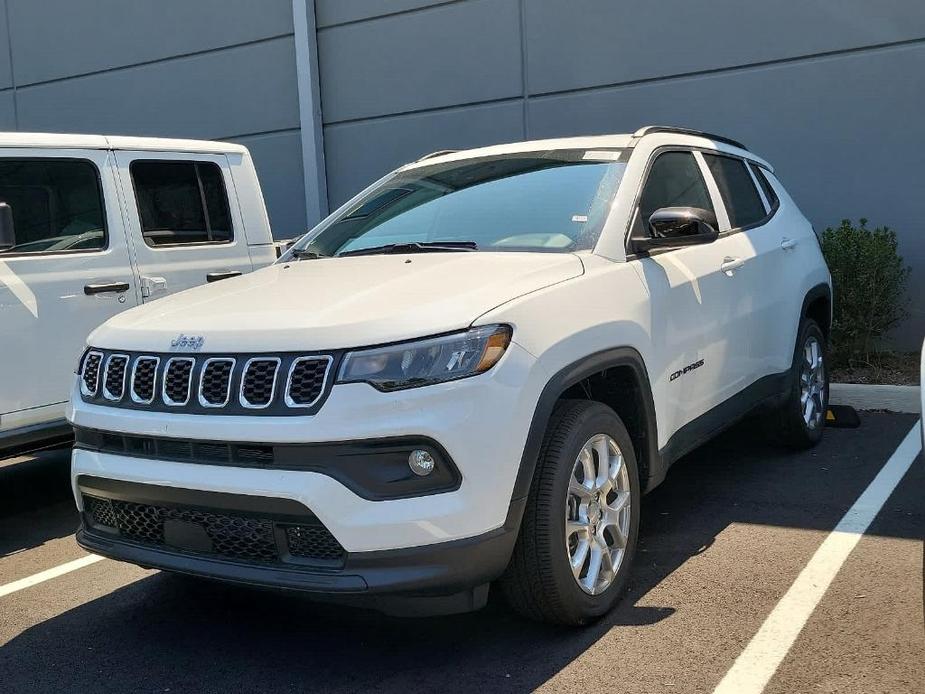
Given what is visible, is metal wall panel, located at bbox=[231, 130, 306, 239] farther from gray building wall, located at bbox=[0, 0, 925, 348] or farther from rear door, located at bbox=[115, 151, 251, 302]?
rear door, located at bbox=[115, 151, 251, 302]

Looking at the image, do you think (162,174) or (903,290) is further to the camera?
(903,290)

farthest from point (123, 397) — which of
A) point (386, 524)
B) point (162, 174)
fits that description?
point (162, 174)

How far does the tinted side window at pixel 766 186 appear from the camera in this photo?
18.1ft

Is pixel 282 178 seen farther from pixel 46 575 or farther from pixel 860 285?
pixel 46 575

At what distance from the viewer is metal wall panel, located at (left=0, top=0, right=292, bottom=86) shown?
11664mm

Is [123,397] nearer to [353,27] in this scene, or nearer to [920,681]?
[920,681]

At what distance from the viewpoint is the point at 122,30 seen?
12.8 metres

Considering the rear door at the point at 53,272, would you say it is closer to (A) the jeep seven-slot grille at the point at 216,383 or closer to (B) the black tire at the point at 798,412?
(A) the jeep seven-slot grille at the point at 216,383

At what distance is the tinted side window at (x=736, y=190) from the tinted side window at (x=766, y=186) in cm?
12

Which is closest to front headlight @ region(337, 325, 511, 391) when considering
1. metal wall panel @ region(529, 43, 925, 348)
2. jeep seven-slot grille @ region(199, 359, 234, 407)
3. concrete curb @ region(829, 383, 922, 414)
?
jeep seven-slot grille @ region(199, 359, 234, 407)

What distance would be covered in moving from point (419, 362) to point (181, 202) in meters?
3.51

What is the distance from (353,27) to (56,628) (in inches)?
339

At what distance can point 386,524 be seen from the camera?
2805 millimetres

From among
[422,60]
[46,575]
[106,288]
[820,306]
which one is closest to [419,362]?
[46,575]
